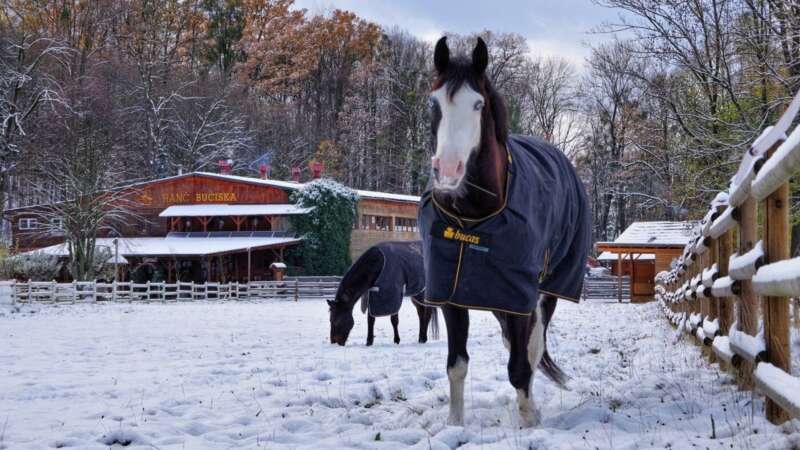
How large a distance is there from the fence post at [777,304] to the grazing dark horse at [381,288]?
805 cm

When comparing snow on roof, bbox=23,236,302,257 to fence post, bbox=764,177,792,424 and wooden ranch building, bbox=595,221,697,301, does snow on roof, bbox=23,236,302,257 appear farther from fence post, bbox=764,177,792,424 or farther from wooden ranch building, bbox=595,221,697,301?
fence post, bbox=764,177,792,424

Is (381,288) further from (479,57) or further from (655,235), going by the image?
(655,235)

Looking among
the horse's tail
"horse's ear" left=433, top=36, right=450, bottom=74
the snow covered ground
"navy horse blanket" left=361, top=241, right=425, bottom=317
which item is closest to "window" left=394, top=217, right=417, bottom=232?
the horse's tail

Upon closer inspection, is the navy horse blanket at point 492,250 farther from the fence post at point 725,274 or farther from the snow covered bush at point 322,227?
the snow covered bush at point 322,227

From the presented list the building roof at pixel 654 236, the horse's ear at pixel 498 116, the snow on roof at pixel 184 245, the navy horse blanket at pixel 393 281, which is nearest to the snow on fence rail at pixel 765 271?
the horse's ear at pixel 498 116

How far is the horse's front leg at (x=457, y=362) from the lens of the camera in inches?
187

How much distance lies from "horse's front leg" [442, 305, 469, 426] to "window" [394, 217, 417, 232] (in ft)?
129

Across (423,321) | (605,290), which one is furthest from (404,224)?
(423,321)

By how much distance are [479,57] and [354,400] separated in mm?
2831

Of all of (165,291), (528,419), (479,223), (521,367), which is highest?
(479,223)

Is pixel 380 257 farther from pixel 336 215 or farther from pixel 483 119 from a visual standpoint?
pixel 336 215

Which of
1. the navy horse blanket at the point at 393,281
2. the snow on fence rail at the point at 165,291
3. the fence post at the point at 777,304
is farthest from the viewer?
Answer: the snow on fence rail at the point at 165,291

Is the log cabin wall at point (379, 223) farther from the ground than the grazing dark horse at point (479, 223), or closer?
farther from the ground

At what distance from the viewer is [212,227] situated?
40.9 m
